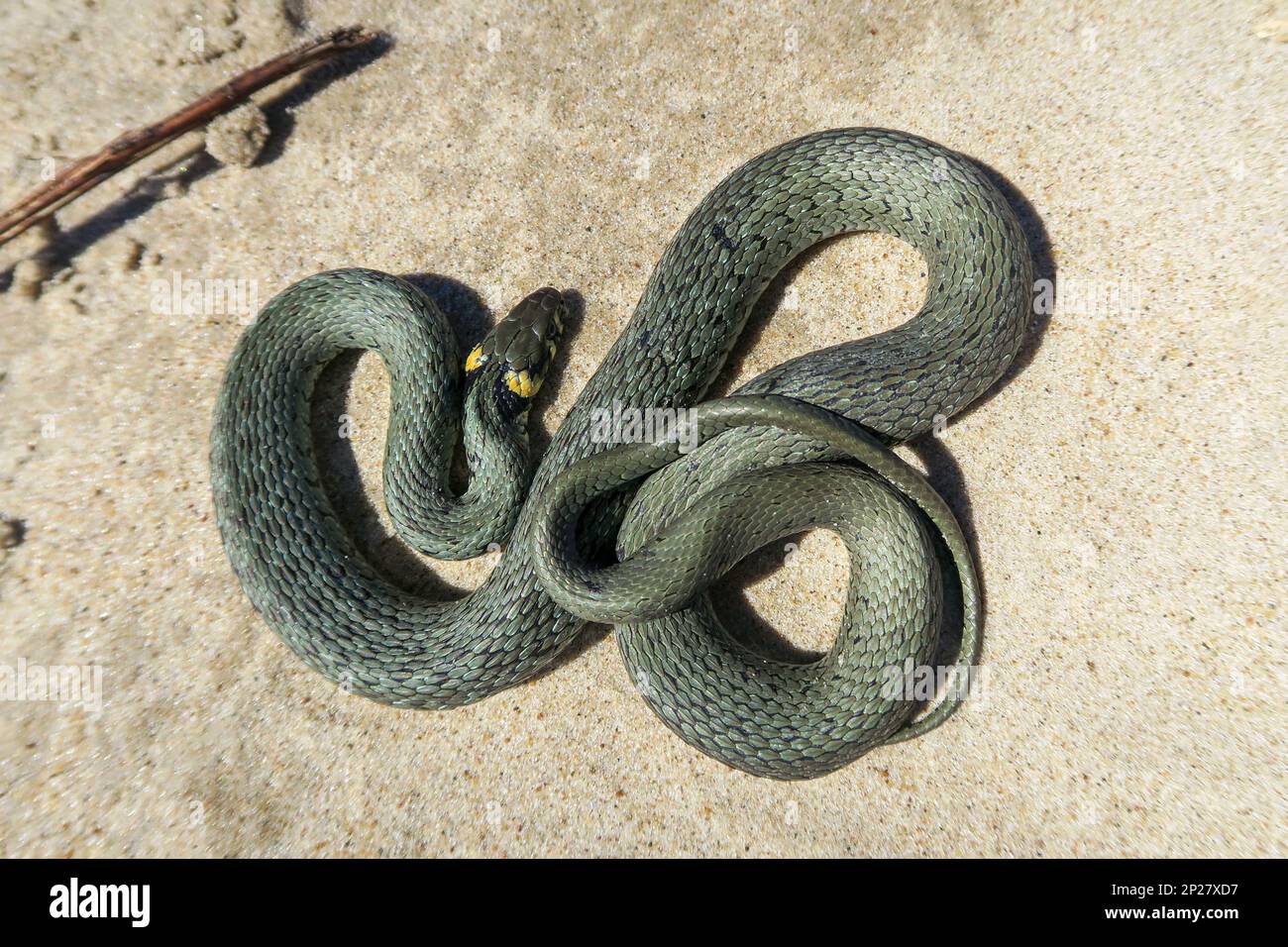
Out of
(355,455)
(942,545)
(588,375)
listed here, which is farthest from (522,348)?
(942,545)

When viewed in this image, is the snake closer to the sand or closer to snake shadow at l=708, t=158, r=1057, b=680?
snake shadow at l=708, t=158, r=1057, b=680

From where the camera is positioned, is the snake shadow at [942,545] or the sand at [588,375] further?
the snake shadow at [942,545]

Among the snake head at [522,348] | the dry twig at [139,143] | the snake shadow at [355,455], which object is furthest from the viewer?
the dry twig at [139,143]

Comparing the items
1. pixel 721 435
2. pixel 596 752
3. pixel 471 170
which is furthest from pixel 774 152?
pixel 596 752

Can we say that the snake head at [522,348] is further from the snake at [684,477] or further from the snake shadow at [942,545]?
the snake shadow at [942,545]

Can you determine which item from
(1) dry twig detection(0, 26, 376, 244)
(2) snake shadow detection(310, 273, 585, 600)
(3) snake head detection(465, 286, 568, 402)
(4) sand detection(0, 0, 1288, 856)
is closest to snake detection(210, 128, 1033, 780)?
(3) snake head detection(465, 286, 568, 402)

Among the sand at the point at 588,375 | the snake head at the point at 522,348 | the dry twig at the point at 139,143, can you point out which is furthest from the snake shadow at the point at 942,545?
the dry twig at the point at 139,143
